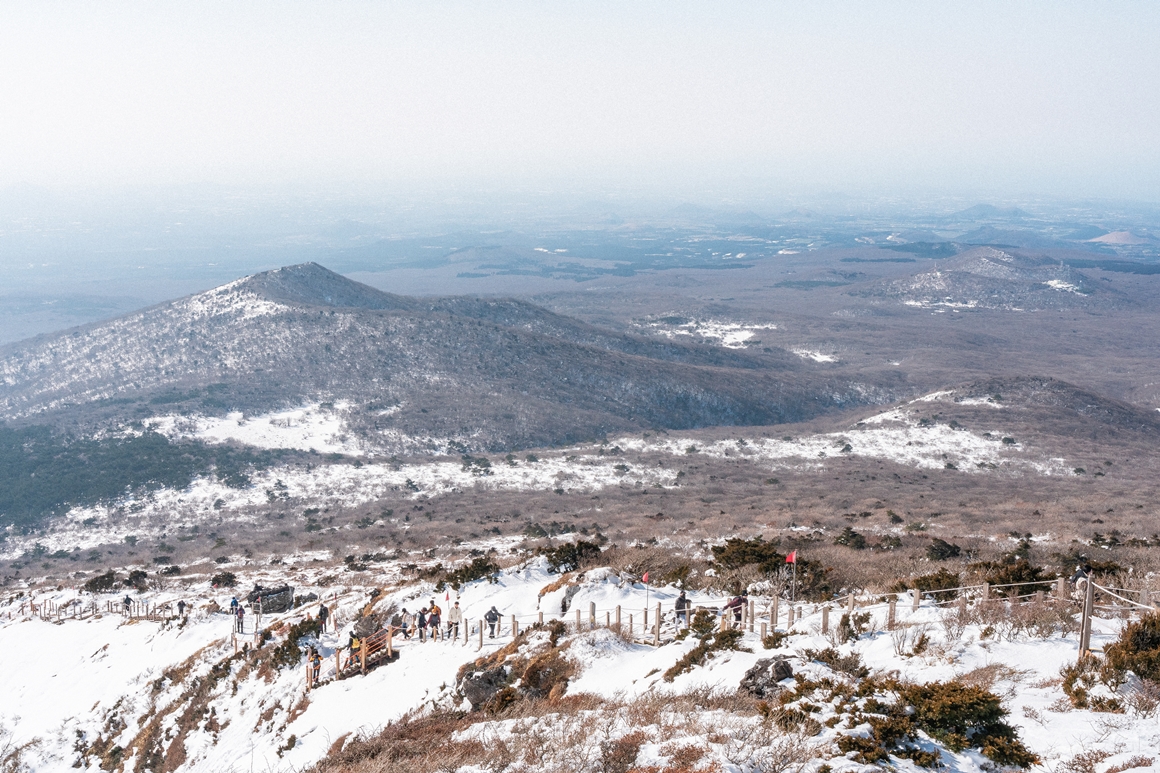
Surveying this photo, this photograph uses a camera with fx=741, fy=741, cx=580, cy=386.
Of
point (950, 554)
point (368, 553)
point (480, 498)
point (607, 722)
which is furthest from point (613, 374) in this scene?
point (607, 722)

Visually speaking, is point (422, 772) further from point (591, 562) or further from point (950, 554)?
point (950, 554)

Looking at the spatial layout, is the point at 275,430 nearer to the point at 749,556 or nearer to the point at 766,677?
the point at 749,556

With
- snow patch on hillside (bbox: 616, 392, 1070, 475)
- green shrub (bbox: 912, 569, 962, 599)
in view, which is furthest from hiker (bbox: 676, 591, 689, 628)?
snow patch on hillside (bbox: 616, 392, 1070, 475)

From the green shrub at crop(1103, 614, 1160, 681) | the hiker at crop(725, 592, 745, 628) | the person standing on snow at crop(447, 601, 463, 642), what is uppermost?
the green shrub at crop(1103, 614, 1160, 681)

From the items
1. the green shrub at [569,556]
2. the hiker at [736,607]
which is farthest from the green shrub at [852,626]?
the green shrub at [569,556]

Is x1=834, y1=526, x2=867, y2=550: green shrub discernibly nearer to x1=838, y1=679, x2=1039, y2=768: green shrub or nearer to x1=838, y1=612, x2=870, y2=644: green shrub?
x1=838, y1=612, x2=870, y2=644: green shrub

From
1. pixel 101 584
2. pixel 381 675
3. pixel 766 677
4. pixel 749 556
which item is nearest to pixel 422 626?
pixel 381 675
